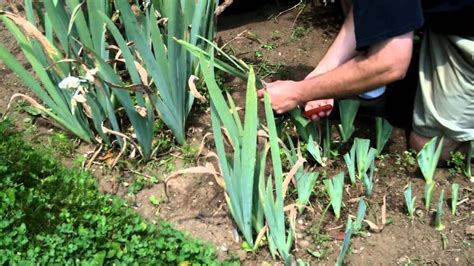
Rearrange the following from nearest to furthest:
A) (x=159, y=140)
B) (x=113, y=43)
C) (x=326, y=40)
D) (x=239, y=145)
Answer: (x=239, y=145), (x=159, y=140), (x=113, y=43), (x=326, y=40)

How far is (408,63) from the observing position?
182 centimetres

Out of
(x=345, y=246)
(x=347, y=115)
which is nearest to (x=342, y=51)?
(x=347, y=115)

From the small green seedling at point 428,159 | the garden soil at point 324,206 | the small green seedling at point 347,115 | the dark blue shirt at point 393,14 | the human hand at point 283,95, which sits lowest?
the garden soil at point 324,206

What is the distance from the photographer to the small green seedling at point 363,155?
1888 millimetres

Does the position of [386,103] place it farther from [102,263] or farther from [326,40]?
[102,263]

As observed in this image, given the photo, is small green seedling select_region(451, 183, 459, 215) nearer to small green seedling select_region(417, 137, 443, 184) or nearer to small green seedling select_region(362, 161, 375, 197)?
small green seedling select_region(417, 137, 443, 184)

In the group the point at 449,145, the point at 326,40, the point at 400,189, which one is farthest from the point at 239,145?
the point at 326,40

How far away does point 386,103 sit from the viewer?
2369mm

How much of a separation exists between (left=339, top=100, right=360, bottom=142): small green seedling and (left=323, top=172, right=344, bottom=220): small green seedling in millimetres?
265

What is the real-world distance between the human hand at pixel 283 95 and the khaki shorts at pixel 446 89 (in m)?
0.52

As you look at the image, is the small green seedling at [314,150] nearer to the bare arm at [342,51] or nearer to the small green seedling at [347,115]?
the small green seedling at [347,115]

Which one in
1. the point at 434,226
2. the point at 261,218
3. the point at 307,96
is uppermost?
the point at 307,96

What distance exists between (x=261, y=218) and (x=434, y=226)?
54cm

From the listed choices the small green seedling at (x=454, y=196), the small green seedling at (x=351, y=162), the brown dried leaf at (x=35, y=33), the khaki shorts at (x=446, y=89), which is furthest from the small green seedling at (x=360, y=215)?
the brown dried leaf at (x=35, y=33)
